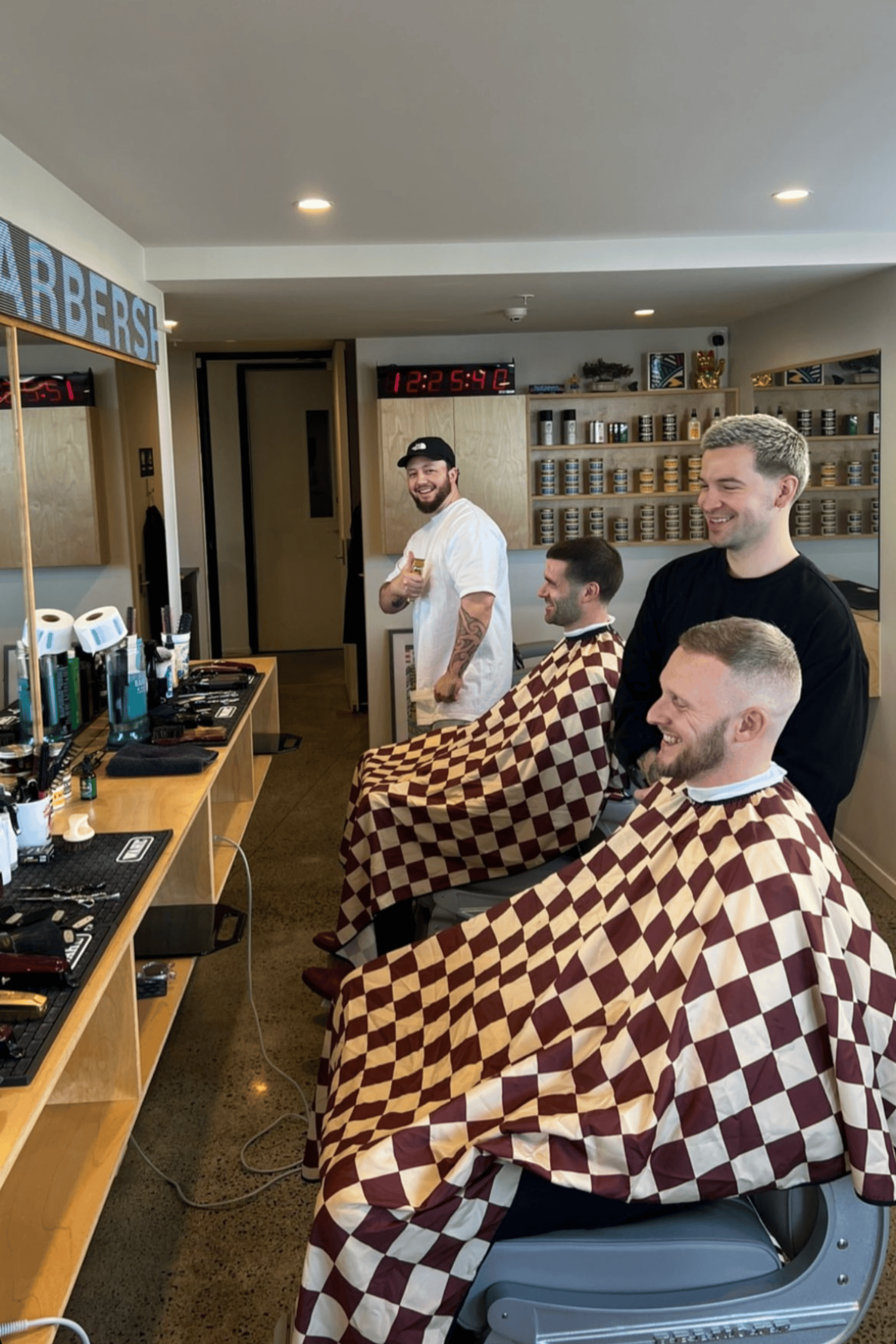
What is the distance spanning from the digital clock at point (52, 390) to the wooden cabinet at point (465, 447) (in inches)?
95.8

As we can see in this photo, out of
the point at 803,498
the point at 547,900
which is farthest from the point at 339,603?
the point at 547,900

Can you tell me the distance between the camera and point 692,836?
1873 mm

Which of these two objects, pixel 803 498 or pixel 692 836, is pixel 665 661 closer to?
pixel 692 836

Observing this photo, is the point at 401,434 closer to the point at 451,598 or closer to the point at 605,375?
the point at 605,375

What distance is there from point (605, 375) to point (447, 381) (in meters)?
0.80

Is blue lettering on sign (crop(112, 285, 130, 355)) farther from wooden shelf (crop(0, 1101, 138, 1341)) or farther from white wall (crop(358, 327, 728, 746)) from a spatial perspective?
white wall (crop(358, 327, 728, 746))

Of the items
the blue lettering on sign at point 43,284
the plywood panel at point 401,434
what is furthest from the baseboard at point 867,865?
the blue lettering on sign at point 43,284

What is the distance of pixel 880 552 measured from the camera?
4047 millimetres

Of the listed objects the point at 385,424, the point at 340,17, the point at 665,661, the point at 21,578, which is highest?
the point at 340,17

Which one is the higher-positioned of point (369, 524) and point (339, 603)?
point (369, 524)

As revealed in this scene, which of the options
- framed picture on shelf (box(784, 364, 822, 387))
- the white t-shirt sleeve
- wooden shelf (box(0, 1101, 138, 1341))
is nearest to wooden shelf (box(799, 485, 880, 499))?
framed picture on shelf (box(784, 364, 822, 387))

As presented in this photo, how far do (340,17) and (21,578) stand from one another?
1.45 meters

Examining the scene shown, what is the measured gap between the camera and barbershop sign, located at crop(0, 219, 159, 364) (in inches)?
93.7

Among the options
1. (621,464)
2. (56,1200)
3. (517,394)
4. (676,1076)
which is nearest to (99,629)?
(56,1200)
